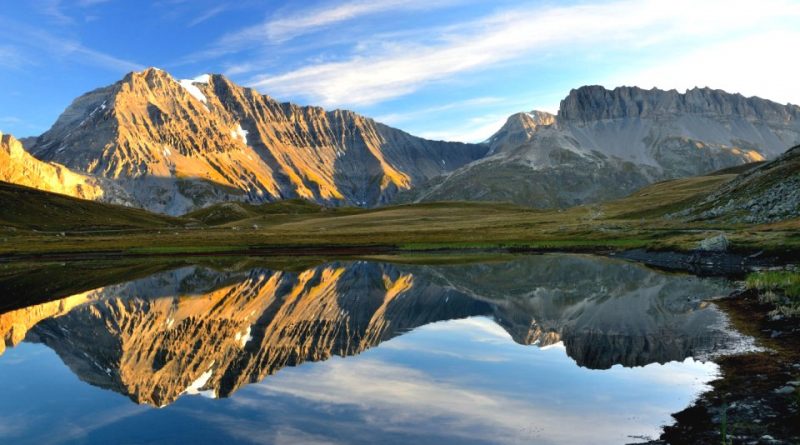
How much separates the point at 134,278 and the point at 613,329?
6641cm

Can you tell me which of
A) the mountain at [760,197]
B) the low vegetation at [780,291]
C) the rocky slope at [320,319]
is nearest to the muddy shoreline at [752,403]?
the rocky slope at [320,319]

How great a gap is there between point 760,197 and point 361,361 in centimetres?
11467

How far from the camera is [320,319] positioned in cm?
4684

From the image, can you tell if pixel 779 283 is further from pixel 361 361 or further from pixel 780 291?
pixel 361 361

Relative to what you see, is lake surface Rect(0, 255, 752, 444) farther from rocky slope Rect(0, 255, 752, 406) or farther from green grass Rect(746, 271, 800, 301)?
green grass Rect(746, 271, 800, 301)

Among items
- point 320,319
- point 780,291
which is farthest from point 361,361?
point 780,291

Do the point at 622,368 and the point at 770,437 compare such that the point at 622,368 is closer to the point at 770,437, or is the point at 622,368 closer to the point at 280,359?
the point at 770,437

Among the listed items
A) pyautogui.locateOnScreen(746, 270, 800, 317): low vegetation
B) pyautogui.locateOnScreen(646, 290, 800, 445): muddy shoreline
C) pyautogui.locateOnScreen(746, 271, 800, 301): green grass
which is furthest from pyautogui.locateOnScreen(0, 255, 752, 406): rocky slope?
pyautogui.locateOnScreen(746, 271, 800, 301): green grass

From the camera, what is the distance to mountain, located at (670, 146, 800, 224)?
10369cm

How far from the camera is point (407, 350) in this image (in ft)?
118

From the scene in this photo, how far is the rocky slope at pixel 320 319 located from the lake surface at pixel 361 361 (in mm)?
235

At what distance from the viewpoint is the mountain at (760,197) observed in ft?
340

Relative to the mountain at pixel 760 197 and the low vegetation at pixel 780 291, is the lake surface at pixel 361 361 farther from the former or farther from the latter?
the mountain at pixel 760 197

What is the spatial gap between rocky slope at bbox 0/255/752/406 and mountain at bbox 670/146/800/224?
44.0 metres
